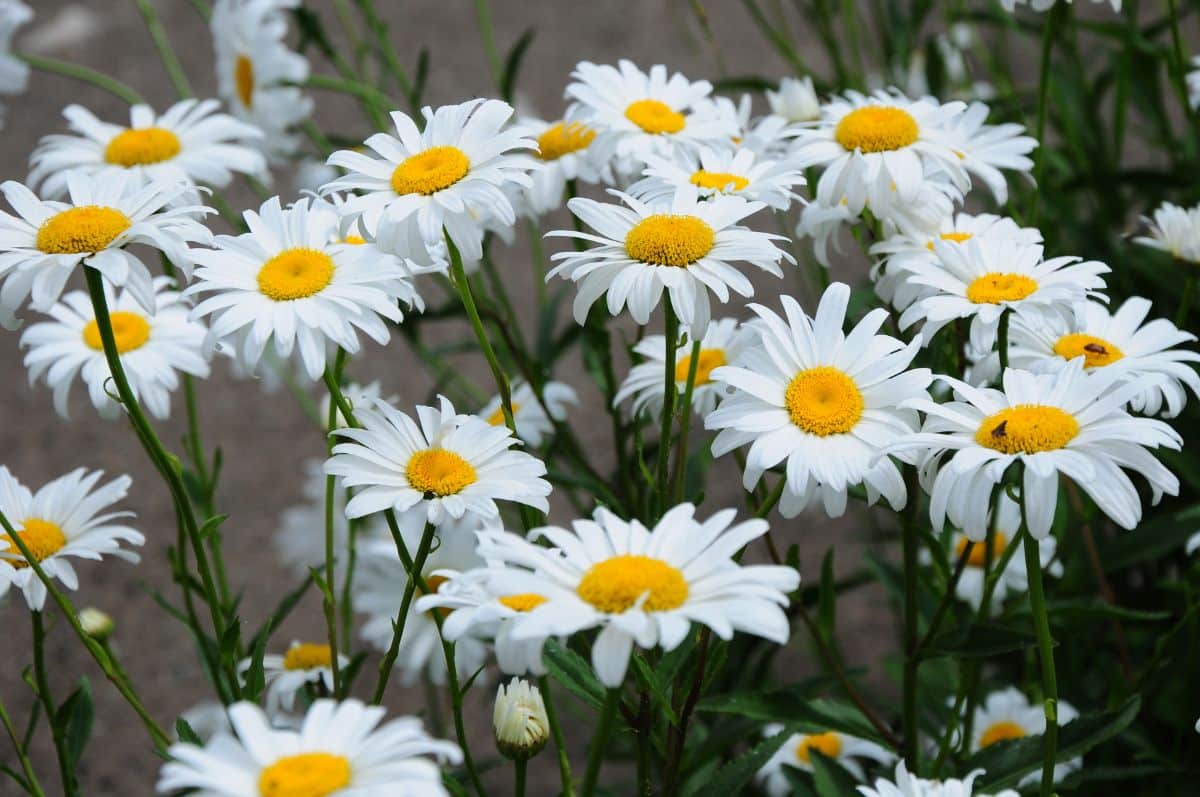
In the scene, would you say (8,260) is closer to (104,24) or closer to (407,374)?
(407,374)

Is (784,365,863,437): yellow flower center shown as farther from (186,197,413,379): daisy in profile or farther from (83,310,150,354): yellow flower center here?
(83,310,150,354): yellow flower center

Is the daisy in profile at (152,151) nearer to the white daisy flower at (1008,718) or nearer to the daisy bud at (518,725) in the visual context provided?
the daisy bud at (518,725)

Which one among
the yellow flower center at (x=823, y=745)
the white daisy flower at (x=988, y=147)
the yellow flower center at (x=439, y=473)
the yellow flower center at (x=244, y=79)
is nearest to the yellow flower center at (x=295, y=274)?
the yellow flower center at (x=439, y=473)

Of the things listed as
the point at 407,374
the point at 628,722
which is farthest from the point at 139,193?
the point at 407,374

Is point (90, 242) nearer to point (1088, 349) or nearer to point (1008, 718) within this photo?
point (1088, 349)

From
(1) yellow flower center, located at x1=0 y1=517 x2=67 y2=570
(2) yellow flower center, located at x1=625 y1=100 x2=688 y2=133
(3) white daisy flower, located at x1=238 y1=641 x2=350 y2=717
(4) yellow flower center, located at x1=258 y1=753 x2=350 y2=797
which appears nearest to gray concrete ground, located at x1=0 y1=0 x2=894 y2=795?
(3) white daisy flower, located at x1=238 y1=641 x2=350 y2=717

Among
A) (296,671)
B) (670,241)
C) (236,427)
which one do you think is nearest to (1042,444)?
(670,241)
